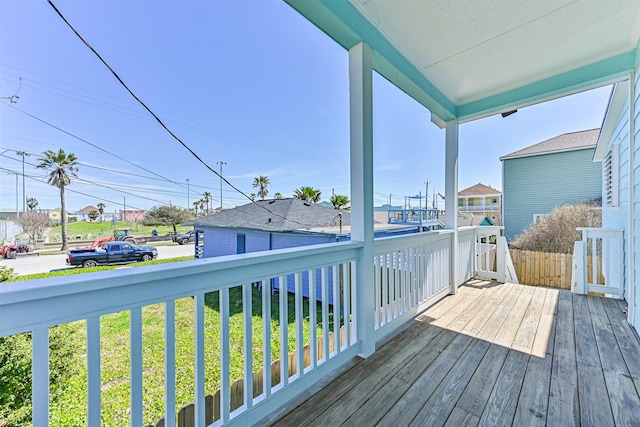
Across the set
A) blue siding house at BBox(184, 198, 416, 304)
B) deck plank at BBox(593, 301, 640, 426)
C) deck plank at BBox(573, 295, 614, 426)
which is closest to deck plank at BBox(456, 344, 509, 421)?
deck plank at BBox(573, 295, 614, 426)

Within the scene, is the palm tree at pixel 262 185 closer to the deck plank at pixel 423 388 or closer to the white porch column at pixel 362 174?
the white porch column at pixel 362 174

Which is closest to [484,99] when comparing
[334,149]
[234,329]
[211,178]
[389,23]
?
[389,23]

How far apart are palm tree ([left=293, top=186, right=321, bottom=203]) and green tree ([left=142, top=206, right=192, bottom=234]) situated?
10.5ft

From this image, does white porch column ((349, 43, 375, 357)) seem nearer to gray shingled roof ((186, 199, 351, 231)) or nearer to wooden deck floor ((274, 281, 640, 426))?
wooden deck floor ((274, 281, 640, 426))

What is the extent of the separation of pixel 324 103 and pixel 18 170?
4.05m

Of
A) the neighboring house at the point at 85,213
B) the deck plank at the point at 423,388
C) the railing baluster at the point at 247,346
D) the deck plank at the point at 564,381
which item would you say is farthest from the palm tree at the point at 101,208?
the deck plank at the point at 564,381

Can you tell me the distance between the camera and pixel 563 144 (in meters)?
9.27

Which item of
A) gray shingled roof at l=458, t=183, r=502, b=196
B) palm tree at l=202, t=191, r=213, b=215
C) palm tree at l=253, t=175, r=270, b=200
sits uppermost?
gray shingled roof at l=458, t=183, r=502, b=196

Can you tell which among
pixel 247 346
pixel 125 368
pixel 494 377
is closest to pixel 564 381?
pixel 494 377

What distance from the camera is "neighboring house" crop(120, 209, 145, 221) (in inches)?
63.8

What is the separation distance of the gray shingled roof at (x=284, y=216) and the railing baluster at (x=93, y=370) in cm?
353

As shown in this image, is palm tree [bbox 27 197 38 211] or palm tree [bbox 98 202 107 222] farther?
palm tree [bbox 98 202 107 222]

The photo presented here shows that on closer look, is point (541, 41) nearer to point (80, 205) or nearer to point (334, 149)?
point (334, 149)

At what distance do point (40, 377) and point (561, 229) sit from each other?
9.61m
